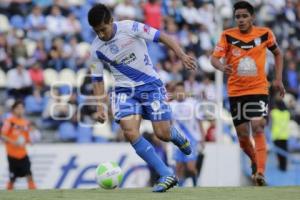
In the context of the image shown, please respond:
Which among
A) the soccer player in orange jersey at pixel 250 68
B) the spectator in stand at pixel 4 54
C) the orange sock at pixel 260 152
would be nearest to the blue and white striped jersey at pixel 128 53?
the soccer player in orange jersey at pixel 250 68

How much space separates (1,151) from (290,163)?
6798 mm

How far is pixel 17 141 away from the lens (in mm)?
16516

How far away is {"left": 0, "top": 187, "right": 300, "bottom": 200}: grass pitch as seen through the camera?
29.9 feet

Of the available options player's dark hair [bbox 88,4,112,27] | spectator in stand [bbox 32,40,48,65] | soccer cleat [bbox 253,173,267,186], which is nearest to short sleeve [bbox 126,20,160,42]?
player's dark hair [bbox 88,4,112,27]

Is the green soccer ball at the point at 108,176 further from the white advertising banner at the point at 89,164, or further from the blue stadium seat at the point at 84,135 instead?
the blue stadium seat at the point at 84,135

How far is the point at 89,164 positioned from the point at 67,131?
4.43 ft

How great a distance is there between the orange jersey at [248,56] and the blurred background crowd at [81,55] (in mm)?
4759

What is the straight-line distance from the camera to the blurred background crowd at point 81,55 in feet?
61.9

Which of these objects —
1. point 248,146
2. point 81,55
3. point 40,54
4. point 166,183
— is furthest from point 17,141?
point 166,183

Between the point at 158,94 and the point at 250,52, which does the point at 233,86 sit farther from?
the point at 158,94

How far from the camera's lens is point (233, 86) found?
1173cm

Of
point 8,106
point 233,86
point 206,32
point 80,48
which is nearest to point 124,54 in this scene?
point 233,86

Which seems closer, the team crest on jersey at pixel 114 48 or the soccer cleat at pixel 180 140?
the team crest on jersey at pixel 114 48

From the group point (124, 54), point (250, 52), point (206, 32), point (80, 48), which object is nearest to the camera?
point (124, 54)
